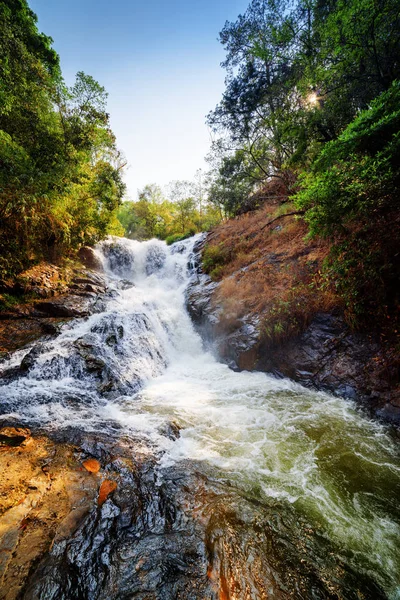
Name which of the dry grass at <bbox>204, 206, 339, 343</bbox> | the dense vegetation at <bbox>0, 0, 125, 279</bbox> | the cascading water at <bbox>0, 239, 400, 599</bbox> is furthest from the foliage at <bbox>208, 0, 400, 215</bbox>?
the cascading water at <bbox>0, 239, 400, 599</bbox>

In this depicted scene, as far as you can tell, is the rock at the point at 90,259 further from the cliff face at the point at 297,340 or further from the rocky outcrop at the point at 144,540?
the rocky outcrop at the point at 144,540

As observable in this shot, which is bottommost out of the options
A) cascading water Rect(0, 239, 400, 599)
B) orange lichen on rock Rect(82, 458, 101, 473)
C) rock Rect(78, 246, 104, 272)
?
cascading water Rect(0, 239, 400, 599)

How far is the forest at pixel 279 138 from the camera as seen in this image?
5.06 m

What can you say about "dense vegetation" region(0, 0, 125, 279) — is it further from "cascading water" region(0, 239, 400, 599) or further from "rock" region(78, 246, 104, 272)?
"cascading water" region(0, 239, 400, 599)

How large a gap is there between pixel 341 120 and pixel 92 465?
415 inches

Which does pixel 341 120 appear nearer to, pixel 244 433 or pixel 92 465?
pixel 244 433

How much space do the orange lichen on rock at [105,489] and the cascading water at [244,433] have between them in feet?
2.26

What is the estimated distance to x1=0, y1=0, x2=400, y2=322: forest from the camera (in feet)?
16.6

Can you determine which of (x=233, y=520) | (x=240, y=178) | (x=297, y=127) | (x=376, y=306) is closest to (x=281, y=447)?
(x=233, y=520)

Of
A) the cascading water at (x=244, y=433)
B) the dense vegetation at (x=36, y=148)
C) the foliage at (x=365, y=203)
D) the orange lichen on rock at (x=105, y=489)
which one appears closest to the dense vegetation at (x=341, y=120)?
the foliage at (x=365, y=203)

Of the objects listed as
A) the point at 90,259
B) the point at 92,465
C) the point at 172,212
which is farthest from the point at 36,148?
the point at 172,212

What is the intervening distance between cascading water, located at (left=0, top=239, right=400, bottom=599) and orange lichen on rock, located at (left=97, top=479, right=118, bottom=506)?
0.69 metres

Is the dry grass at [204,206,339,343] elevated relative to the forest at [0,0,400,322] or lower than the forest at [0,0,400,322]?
lower

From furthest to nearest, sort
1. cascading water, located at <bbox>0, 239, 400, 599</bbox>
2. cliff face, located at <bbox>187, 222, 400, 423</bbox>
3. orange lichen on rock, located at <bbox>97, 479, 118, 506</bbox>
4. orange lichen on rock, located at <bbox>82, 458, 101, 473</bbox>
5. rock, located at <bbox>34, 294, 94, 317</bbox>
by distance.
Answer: rock, located at <bbox>34, 294, 94, 317</bbox> → cliff face, located at <bbox>187, 222, 400, 423</bbox> → orange lichen on rock, located at <bbox>82, 458, 101, 473</bbox> → orange lichen on rock, located at <bbox>97, 479, 118, 506</bbox> → cascading water, located at <bbox>0, 239, 400, 599</bbox>
